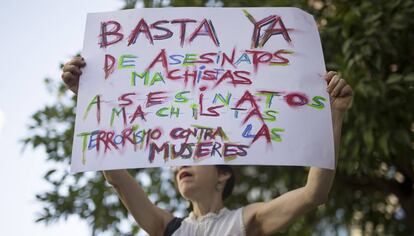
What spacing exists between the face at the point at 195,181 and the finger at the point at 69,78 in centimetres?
56

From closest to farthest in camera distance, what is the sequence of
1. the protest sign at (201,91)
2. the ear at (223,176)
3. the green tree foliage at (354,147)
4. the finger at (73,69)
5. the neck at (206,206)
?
the protest sign at (201,91)
the finger at (73,69)
the neck at (206,206)
the ear at (223,176)
the green tree foliage at (354,147)

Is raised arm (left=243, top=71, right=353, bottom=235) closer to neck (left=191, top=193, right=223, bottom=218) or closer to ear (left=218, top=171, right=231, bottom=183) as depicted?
neck (left=191, top=193, right=223, bottom=218)

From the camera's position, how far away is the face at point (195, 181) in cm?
296

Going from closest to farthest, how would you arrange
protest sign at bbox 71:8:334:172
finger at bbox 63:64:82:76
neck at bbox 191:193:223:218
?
protest sign at bbox 71:8:334:172 → finger at bbox 63:64:82:76 → neck at bbox 191:193:223:218

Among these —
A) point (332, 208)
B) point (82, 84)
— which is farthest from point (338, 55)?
point (82, 84)

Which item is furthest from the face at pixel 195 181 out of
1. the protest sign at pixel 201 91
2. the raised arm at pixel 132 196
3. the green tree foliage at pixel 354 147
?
the green tree foliage at pixel 354 147

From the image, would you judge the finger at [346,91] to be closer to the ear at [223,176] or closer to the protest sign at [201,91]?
the protest sign at [201,91]

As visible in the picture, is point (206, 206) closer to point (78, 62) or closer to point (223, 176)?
point (223, 176)

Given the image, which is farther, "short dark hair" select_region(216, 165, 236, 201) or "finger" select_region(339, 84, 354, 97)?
"short dark hair" select_region(216, 165, 236, 201)

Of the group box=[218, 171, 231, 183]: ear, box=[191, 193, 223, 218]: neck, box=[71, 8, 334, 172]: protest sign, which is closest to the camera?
box=[71, 8, 334, 172]: protest sign

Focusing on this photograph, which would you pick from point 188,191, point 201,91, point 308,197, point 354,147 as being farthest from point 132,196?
point 354,147

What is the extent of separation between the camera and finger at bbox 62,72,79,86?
2.84 m

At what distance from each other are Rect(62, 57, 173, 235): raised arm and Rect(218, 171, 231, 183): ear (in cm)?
27

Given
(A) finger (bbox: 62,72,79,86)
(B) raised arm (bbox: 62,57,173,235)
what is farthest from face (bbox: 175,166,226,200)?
(A) finger (bbox: 62,72,79,86)
